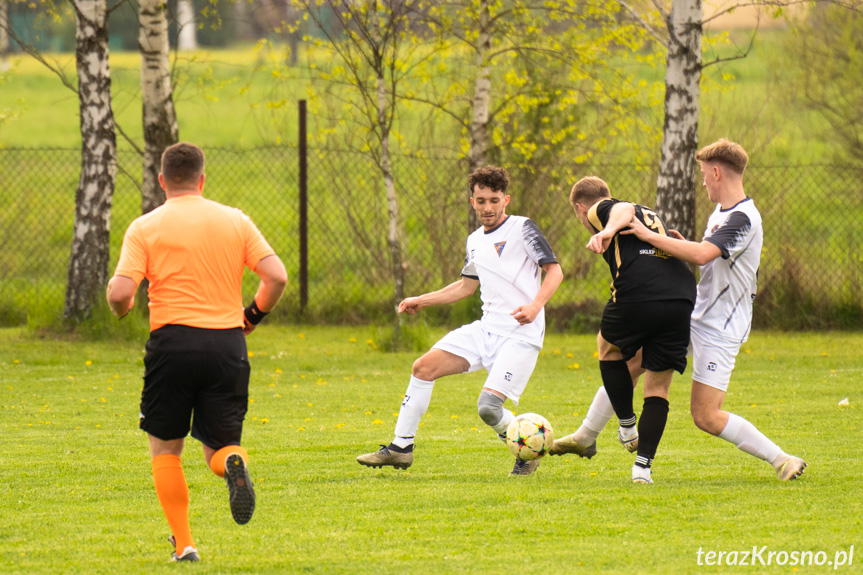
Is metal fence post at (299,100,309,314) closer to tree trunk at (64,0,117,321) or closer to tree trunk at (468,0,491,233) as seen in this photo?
tree trunk at (468,0,491,233)

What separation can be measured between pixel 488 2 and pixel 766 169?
14.8 feet

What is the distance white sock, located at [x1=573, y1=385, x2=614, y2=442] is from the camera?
6.18 meters

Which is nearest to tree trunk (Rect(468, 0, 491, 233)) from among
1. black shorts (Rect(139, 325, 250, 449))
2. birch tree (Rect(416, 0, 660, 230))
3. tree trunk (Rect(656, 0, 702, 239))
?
birch tree (Rect(416, 0, 660, 230))

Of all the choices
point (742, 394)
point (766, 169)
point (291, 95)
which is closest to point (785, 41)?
point (766, 169)

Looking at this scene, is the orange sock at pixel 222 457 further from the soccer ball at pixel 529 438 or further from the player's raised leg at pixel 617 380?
the player's raised leg at pixel 617 380

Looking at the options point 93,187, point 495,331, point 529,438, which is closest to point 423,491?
point 529,438

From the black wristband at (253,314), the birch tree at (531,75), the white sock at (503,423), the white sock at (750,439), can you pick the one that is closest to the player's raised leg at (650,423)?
the white sock at (750,439)

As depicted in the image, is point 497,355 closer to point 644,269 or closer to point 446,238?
point 644,269

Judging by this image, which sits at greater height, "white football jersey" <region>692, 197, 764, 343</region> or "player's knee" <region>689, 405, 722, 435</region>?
"white football jersey" <region>692, 197, 764, 343</region>

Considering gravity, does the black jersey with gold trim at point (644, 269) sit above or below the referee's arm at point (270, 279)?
below

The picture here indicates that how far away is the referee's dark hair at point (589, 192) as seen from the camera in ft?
19.8

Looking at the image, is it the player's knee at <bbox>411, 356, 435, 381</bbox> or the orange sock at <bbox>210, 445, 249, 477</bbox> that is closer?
the orange sock at <bbox>210, 445, 249, 477</bbox>

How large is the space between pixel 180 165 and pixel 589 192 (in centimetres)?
266

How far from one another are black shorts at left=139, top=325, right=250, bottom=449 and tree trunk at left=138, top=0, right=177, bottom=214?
8864mm
